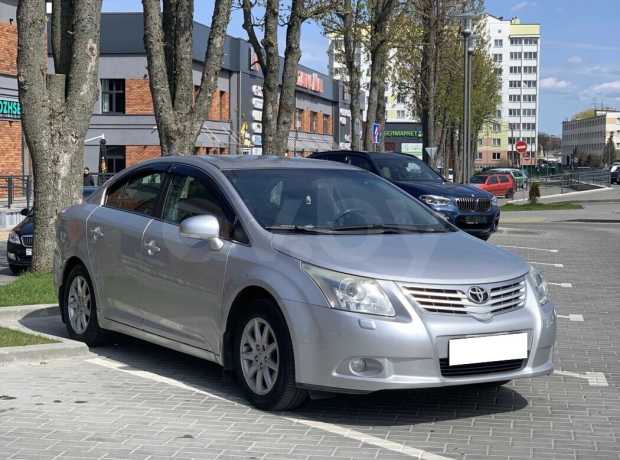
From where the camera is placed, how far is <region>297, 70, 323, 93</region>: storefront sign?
6841 cm

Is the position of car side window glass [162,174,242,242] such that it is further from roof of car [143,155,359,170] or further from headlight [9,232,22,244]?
headlight [9,232,22,244]

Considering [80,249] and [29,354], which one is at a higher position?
[80,249]

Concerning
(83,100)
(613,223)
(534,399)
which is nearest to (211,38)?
(83,100)

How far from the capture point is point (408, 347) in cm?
597

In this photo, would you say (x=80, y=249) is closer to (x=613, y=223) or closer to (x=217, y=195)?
(x=217, y=195)

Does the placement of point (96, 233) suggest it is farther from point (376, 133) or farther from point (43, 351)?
point (376, 133)

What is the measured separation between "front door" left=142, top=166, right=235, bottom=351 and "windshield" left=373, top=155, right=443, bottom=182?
10.8 metres

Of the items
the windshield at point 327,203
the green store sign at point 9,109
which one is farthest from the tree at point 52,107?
the green store sign at point 9,109

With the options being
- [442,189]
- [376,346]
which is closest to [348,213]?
[376,346]

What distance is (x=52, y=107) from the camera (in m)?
12.5

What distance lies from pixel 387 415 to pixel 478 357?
29.6 inches

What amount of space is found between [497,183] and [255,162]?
47.5m

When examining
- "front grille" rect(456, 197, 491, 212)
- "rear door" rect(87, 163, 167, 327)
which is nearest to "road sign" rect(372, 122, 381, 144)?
"front grille" rect(456, 197, 491, 212)

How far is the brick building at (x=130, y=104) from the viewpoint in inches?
1446
